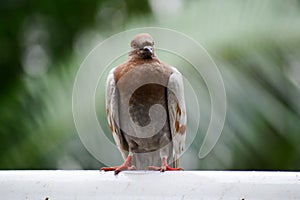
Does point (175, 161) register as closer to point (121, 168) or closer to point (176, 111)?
point (176, 111)

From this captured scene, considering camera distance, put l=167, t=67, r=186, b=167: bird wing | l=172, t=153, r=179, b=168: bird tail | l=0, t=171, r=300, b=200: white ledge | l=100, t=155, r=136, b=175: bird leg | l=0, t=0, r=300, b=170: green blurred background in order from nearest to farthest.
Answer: l=0, t=171, r=300, b=200: white ledge, l=100, t=155, r=136, b=175: bird leg, l=167, t=67, r=186, b=167: bird wing, l=172, t=153, r=179, b=168: bird tail, l=0, t=0, r=300, b=170: green blurred background

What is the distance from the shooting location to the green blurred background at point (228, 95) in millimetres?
4414

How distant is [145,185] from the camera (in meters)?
2.79

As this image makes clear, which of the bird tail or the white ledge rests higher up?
the white ledge

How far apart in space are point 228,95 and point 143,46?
0.86 meters

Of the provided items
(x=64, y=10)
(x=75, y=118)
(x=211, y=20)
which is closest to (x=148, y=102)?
(x=75, y=118)

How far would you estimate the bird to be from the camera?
3.77 metres

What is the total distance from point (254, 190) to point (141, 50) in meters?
1.35

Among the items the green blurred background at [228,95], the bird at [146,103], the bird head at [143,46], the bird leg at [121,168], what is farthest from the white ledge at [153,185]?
the green blurred background at [228,95]

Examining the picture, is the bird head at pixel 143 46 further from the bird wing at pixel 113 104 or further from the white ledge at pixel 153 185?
the white ledge at pixel 153 185

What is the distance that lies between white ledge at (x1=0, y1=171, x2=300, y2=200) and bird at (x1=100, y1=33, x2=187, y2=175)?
→ 0.91 meters

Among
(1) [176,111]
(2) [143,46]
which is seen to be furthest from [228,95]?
(2) [143,46]

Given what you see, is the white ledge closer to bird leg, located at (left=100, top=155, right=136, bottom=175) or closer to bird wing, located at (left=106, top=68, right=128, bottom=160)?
bird leg, located at (left=100, top=155, right=136, bottom=175)

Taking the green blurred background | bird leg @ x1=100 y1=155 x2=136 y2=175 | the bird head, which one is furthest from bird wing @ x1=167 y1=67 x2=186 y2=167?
the green blurred background
